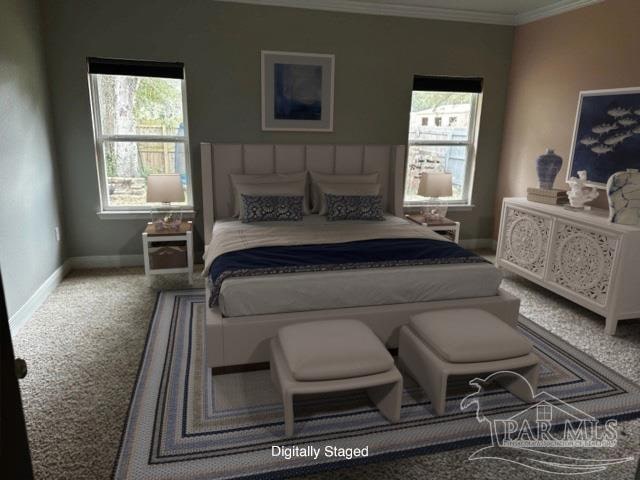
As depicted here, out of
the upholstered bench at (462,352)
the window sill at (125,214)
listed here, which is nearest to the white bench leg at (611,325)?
the upholstered bench at (462,352)

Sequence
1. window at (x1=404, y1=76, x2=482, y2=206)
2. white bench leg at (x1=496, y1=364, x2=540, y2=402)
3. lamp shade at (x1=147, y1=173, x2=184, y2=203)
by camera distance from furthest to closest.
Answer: window at (x1=404, y1=76, x2=482, y2=206)
lamp shade at (x1=147, y1=173, x2=184, y2=203)
white bench leg at (x1=496, y1=364, x2=540, y2=402)

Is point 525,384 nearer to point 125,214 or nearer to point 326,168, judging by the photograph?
point 326,168

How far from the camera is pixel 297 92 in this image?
15.0ft

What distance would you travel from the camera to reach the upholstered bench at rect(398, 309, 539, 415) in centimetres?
228

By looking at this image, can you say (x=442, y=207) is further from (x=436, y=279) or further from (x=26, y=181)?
(x=26, y=181)

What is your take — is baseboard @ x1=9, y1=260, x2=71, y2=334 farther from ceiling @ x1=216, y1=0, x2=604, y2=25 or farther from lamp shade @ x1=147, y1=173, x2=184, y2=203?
ceiling @ x1=216, y1=0, x2=604, y2=25

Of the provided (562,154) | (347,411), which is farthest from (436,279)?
(562,154)

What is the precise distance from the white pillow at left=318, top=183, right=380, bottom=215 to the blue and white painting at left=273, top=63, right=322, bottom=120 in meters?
0.87

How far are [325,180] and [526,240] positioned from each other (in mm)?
2020

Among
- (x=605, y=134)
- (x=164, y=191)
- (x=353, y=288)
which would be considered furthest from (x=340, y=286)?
(x=605, y=134)

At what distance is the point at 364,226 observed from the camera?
154 inches

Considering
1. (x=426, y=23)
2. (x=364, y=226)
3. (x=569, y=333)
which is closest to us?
(x=569, y=333)

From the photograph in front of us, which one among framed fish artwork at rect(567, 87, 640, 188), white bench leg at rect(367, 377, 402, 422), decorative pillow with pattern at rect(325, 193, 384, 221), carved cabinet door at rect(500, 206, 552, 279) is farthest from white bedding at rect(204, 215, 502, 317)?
framed fish artwork at rect(567, 87, 640, 188)

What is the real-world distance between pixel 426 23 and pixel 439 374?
154 inches
